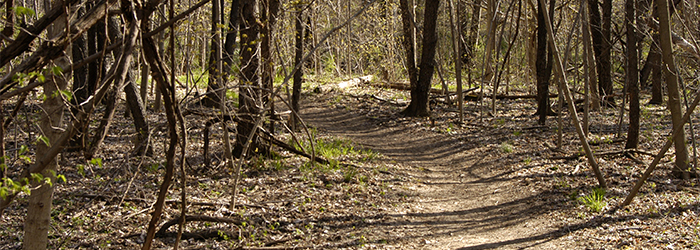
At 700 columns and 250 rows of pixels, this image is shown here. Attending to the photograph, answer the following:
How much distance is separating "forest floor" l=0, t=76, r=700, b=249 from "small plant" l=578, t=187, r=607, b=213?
3 cm

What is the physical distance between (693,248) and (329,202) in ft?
14.0

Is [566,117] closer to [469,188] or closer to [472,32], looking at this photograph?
[469,188]

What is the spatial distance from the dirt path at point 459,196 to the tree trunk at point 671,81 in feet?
6.09

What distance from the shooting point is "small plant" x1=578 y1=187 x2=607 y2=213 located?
6395mm

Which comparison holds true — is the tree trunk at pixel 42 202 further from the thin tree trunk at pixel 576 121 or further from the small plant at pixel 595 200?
the small plant at pixel 595 200

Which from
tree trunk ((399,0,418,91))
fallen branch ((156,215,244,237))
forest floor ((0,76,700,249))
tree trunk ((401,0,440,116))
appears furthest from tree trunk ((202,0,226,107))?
tree trunk ((399,0,418,91))

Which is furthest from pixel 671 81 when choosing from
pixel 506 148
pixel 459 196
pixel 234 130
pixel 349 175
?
pixel 234 130

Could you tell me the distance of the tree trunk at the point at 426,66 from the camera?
12539 millimetres

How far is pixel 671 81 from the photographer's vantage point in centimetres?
637

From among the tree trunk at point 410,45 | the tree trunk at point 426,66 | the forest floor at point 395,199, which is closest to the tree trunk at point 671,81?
the forest floor at point 395,199

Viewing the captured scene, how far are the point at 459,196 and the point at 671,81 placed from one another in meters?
3.27

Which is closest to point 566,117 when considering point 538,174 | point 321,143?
point 538,174

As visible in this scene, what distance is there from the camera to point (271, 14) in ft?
27.6

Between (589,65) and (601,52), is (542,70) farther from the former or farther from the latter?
(601,52)
